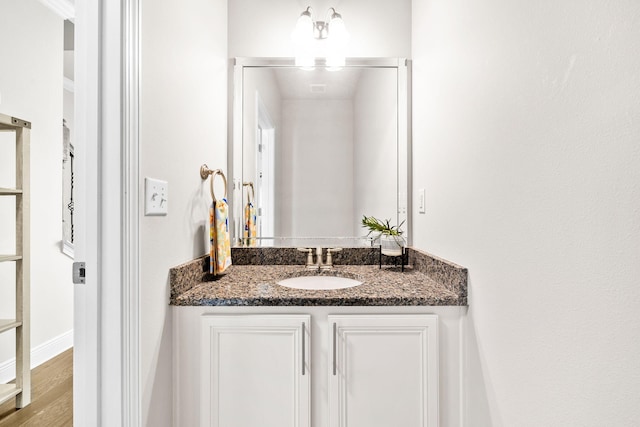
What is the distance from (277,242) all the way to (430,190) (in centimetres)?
82

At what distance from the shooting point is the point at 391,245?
1736 mm

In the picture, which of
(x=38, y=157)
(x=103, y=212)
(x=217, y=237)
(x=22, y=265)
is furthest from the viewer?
(x=38, y=157)

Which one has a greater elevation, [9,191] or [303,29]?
A: [303,29]

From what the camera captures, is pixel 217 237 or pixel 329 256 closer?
pixel 217 237

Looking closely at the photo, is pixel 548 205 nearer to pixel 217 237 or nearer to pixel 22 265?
pixel 217 237

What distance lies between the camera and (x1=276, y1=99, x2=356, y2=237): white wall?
1.87 meters

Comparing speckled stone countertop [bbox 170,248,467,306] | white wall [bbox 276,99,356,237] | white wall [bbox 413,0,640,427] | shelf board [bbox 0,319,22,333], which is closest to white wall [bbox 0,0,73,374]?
shelf board [bbox 0,319,22,333]

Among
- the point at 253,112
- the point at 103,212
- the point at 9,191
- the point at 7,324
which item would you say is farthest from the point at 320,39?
the point at 7,324

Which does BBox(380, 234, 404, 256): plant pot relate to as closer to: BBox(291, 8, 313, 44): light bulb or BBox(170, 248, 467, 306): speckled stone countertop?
BBox(170, 248, 467, 306): speckled stone countertop

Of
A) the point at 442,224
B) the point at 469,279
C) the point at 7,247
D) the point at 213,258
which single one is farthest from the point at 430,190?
the point at 7,247

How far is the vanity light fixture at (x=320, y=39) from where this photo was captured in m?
1.77

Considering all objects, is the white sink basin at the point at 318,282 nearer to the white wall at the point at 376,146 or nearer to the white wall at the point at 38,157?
the white wall at the point at 376,146

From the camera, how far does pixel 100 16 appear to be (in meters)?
0.95

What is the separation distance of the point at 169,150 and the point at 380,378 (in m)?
1.05
